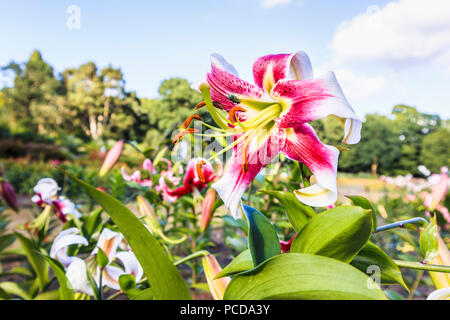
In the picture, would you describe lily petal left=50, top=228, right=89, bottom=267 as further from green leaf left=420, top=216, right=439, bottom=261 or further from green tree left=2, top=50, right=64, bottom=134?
green tree left=2, top=50, right=64, bottom=134

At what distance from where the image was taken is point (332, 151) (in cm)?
14

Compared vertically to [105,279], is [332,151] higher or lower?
higher

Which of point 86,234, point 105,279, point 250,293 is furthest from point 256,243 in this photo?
point 86,234

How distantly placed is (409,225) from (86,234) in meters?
0.38

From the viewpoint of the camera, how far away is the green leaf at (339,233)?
13 cm

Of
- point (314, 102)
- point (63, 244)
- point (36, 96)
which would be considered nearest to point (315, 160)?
point (314, 102)

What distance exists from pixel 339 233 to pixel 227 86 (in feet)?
0.38

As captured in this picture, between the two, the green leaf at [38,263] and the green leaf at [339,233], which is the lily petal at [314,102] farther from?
the green leaf at [38,263]

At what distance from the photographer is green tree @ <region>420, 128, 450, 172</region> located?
10766mm

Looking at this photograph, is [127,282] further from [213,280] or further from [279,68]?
[279,68]

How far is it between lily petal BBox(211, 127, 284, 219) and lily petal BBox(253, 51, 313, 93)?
0.10ft

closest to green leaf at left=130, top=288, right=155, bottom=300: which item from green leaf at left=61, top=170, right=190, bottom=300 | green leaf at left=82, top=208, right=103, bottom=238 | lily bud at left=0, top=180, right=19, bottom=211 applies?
green leaf at left=61, top=170, right=190, bottom=300

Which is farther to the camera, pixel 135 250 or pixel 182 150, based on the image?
pixel 182 150
